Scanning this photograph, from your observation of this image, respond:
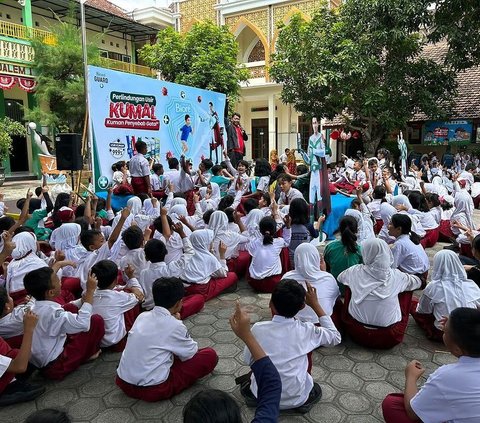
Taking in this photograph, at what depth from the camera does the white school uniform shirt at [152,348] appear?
262 cm

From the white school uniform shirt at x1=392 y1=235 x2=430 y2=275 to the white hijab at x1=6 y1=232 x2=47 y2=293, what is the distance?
11.7ft

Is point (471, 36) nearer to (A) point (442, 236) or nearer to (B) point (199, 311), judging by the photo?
(A) point (442, 236)

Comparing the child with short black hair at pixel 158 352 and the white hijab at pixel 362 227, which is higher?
the white hijab at pixel 362 227

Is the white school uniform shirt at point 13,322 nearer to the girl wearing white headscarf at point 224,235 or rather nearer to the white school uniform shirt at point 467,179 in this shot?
the girl wearing white headscarf at point 224,235

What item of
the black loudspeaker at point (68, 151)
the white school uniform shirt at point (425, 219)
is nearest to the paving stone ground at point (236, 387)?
the white school uniform shirt at point (425, 219)

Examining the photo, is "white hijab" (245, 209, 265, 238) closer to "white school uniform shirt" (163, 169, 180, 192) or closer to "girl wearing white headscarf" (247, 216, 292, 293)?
"girl wearing white headscarf" (247, 216, 292, 293)

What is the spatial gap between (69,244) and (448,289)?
150 inches

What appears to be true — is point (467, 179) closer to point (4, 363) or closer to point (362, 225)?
point (362, 225)

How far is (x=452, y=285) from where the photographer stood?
10.7 ft

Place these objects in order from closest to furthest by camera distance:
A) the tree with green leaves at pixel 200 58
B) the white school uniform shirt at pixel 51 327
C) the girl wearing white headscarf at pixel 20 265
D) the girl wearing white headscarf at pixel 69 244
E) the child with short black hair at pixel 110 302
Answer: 1. the white school uniform shirt at pixel 51 327
2. the child with short black hair at pixel 110 302
3. the girl wearing white headscarf at pixel 20 265
4. the girl wearing white headscarf at pixel 69 244
5. the tree with green leaves at pixel 200 58

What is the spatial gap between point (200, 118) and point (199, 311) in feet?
28.2

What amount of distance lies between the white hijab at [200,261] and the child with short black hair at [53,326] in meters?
1.39

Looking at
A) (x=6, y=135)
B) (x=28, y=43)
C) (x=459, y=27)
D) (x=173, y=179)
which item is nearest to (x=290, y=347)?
(x=173, y=179)

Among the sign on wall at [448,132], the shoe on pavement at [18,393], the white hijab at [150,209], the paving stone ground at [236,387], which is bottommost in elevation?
the paving stone ground at [236,387]
